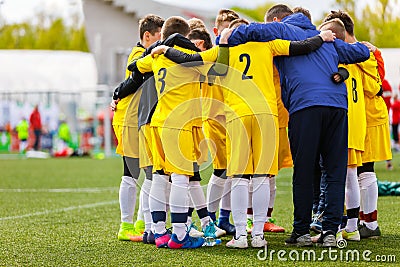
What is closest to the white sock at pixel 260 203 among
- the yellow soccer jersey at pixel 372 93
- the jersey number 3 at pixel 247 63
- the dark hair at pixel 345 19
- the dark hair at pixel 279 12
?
the jersey number 3 at pixel 247 63

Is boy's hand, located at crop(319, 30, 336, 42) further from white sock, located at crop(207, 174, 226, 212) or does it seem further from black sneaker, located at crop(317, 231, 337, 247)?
white sock, located at crop(207, 174, 226, 212)

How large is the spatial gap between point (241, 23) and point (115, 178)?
27.4 ft

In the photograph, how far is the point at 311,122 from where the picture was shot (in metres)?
6.02

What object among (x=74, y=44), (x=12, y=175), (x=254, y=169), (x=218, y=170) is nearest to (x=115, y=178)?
(x=12, y=175)

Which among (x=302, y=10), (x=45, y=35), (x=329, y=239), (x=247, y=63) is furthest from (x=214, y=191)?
(x=45, y=35)

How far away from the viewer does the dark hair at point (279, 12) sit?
662cm

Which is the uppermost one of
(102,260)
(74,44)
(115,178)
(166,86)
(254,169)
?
(166,86)

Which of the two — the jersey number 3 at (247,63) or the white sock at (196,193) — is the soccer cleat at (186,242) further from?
the jersey number 3 at (247,63)

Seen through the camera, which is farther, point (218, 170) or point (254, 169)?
point (218, 170)

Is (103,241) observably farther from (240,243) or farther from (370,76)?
(370,76)

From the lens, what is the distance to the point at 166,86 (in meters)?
6.15

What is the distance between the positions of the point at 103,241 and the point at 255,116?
1761 millimetres

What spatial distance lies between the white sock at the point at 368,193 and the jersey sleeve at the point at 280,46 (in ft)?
4.94

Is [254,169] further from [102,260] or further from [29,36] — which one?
[29,36]
